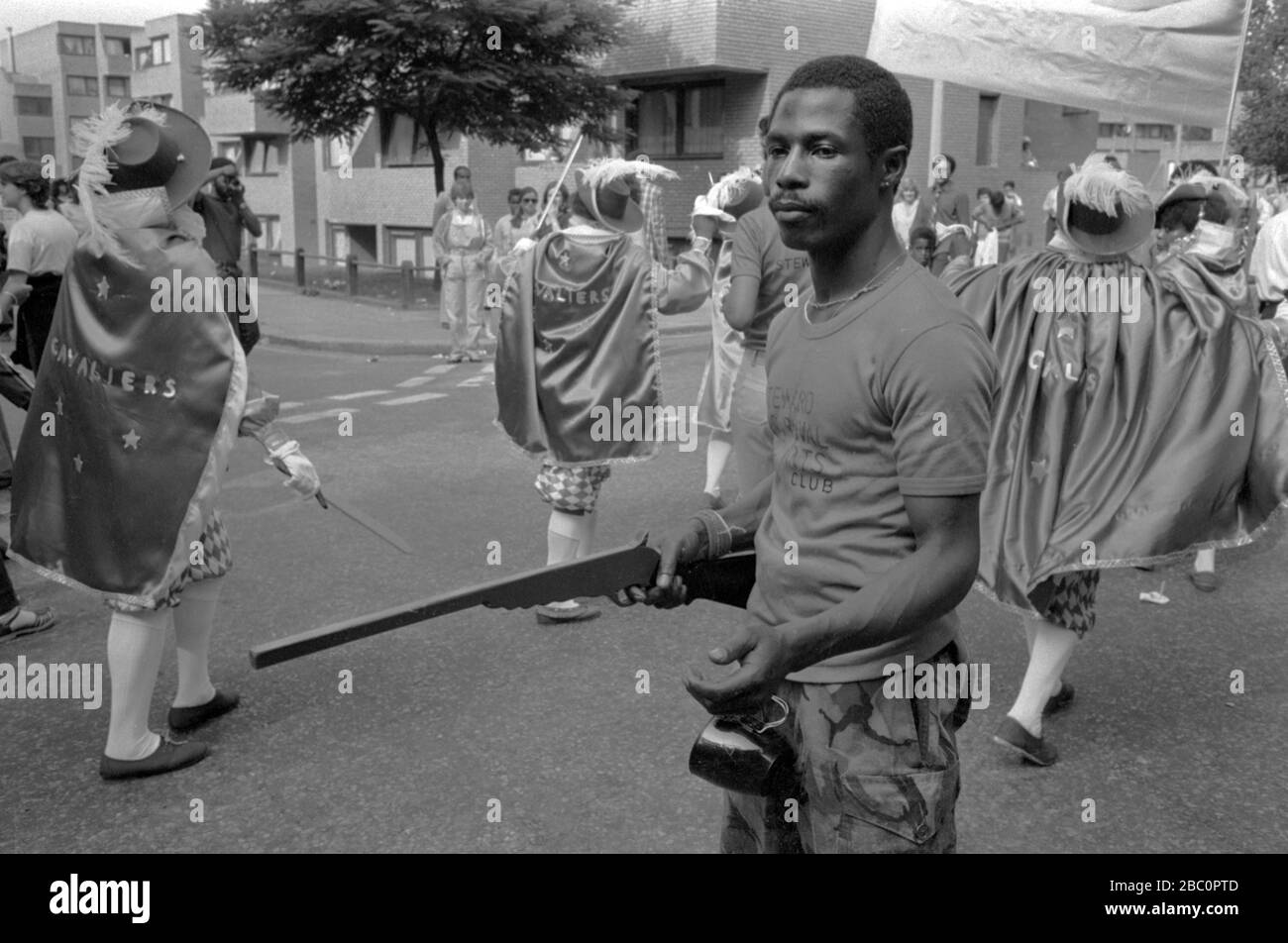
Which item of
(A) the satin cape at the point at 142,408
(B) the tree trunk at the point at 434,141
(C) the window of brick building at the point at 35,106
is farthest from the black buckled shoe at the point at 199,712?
(C) the window of brick building at the point at 35,106

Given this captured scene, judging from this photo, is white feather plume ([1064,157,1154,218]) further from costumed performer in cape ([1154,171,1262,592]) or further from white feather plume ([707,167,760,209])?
white feather plume ([707,167,760,209])

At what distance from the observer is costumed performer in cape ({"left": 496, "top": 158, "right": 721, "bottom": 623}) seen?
16.0 ft

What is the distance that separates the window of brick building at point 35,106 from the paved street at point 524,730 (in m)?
61.7

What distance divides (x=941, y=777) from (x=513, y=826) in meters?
1.66

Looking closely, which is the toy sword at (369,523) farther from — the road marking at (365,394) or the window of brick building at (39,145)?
the window of brick building at (39,145)

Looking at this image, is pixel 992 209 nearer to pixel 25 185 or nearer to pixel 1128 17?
pixel 1128 17

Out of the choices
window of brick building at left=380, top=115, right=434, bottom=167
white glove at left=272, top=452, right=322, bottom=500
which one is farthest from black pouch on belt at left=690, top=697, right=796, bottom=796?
window of brick building at left=380, top=115, right=434, bottom=167

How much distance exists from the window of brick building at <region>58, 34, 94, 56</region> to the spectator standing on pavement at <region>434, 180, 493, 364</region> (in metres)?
51.1

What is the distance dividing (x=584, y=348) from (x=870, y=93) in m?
3.16

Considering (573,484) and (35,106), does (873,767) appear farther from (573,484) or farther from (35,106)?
(35,106)

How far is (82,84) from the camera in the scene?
5812 cm

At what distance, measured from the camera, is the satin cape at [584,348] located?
487cm

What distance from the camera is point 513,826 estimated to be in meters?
3.27

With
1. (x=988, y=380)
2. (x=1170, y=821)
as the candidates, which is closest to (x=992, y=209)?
(x=1170, y=821)
